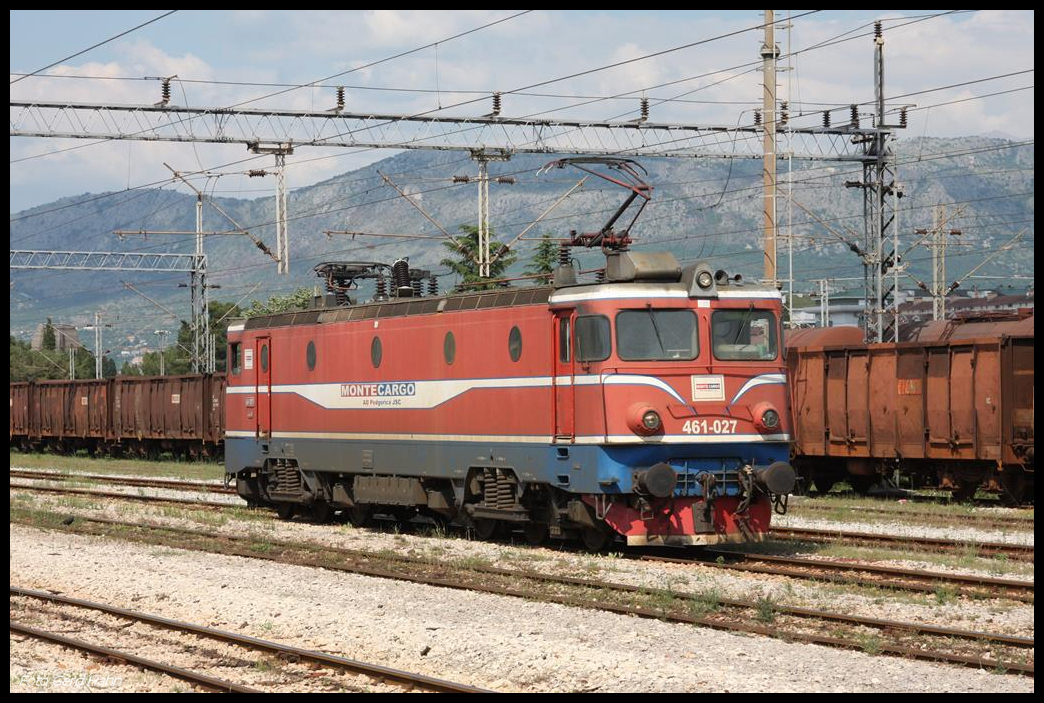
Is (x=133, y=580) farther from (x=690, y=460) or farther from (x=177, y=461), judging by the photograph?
(x=177, y=461)

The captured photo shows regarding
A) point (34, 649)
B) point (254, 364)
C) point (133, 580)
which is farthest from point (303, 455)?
point (34, 649)

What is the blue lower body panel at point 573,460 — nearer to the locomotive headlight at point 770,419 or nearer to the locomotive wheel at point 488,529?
the locomotive headlight at point 770,419

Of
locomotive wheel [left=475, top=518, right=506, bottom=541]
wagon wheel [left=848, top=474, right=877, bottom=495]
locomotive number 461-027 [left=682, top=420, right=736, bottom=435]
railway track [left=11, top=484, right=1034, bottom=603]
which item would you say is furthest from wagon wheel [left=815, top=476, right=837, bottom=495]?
locomotive number 461-027 [left=682, top=420, right=736, bottom=435]

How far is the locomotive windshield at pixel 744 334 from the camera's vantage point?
17.9 metres

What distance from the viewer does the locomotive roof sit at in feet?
57.7

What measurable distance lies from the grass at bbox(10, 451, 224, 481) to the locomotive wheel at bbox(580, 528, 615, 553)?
67.5ft

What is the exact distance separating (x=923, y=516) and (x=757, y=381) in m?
7.01

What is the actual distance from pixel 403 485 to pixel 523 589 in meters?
6.22

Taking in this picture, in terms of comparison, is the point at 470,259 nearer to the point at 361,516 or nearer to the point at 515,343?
the point at 361,516

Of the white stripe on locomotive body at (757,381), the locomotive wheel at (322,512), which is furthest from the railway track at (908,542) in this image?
the locomotive wheel at (322,512)

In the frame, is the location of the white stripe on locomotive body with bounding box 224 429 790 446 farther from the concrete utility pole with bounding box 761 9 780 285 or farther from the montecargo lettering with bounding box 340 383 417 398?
the concrete utility pole with bounding box 761 9 780 285

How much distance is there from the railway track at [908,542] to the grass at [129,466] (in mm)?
20526

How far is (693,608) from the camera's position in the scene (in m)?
13.9

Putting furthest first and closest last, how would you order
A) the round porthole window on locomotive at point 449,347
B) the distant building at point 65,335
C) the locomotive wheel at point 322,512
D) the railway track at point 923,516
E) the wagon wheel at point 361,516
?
the distant building at point 65,335
the locomotive wheel at point 322,512
the wagon wheel at point 361,516
the railway track at point 923,516
the round porthole window on locomotive at point 449,347
